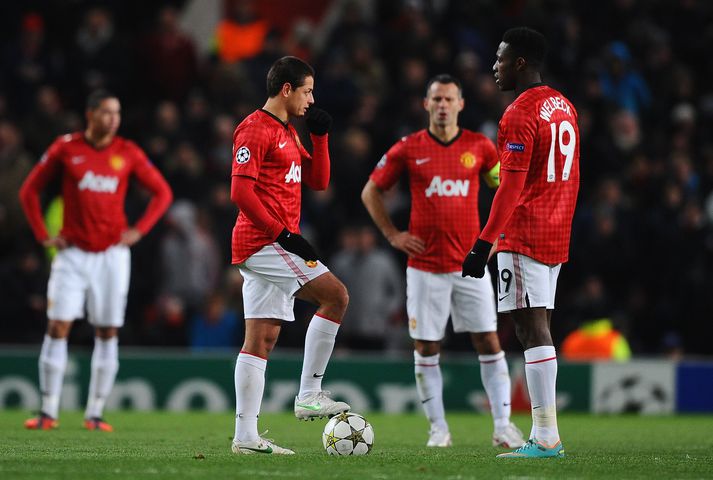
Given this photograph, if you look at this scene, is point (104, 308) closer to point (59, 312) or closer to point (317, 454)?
point (59, 312)

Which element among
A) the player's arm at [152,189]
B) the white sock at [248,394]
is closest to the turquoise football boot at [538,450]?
the white sock at [248,394]

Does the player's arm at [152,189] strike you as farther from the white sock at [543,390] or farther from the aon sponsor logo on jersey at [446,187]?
the white sock at [543,390]

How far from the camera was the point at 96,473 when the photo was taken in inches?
261

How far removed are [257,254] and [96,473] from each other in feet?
6.27

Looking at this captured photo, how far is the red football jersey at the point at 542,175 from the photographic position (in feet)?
25.6

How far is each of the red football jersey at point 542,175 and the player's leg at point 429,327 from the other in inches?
71.7

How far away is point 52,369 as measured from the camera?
10.8 metres

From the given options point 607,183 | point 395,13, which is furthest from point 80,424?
point 395,13

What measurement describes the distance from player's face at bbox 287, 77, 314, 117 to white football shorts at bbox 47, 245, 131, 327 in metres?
3.49

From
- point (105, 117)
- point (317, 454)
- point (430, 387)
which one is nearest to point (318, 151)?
point (317, 454)

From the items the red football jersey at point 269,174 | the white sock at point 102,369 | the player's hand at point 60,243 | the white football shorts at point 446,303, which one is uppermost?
the red football jersey at point 269,174

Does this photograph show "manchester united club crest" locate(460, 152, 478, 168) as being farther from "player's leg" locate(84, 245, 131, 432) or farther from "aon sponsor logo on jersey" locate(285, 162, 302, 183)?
"player's leg" locate(84, 245, 131, 432)

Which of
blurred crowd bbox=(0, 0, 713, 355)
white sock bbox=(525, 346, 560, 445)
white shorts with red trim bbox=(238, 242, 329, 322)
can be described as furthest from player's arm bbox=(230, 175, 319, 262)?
blurred crowd bbox=(0, 0, 713, 355)

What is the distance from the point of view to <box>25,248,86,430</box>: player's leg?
35.2ft
